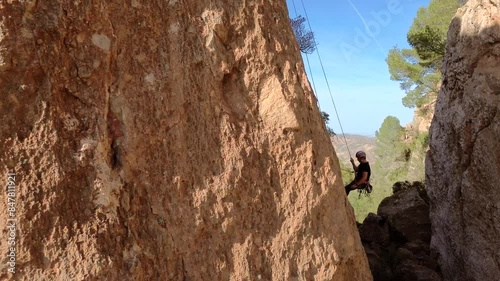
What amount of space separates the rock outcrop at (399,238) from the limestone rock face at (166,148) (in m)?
4.61

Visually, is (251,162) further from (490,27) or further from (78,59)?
(490,27)

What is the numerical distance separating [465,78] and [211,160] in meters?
6.29

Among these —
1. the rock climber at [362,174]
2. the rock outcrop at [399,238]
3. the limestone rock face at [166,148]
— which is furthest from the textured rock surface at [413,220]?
the limestone rock face at [166,148]

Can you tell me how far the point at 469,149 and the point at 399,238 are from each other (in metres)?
4.25

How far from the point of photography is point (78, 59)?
3998 millimetres

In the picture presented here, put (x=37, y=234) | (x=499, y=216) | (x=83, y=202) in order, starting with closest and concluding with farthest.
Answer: (x=37, y=234)
(x=83, y=202)
(x=499, y=216)

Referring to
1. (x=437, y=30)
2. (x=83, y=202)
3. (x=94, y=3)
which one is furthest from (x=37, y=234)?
(x=437, y=30)

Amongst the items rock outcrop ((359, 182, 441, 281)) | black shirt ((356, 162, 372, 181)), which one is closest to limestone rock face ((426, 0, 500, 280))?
rock outcrop ((359, 182, 441, 281))

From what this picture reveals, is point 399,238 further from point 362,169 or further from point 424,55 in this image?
point 424,55

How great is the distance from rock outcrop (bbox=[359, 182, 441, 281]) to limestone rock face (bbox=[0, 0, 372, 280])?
15.1 feet

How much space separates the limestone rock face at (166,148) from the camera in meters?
3.66

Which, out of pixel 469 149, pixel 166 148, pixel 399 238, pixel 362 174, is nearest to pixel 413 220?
pixel 399 238

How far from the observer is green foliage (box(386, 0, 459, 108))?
1789cm

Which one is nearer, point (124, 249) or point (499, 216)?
point (124, 249)
